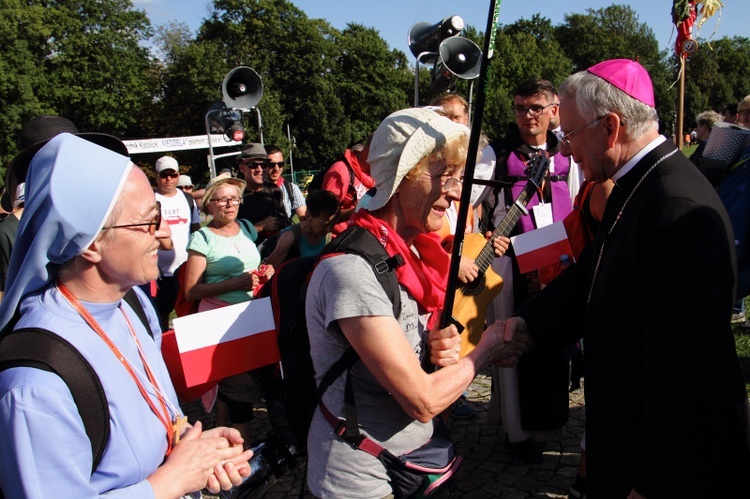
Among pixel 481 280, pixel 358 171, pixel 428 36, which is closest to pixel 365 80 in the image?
pixel 428 36

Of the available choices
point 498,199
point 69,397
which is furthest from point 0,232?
point 498,199

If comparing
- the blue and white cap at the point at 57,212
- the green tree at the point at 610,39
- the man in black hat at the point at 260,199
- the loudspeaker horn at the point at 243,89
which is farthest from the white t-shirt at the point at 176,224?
the green tree at the point at 610,39

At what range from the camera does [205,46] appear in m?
45.8

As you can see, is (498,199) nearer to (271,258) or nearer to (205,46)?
(271,258)

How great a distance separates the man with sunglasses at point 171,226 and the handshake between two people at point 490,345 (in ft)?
11.8

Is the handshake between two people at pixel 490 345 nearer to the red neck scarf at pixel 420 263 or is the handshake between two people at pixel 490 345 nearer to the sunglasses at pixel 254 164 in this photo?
the red neck scarf at pixel 420 263

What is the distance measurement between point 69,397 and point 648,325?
4.91ft

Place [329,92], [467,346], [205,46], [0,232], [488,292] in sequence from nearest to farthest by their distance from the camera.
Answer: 1. [467,346]
2. [488,292]
3. [0,232]
4. [205,46]
5. [329,92]

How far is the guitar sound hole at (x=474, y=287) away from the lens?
2.92 meters

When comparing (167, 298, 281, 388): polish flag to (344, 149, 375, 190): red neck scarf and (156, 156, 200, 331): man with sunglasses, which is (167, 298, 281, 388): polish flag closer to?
(156, 156, 200, 331): man with sunglasses

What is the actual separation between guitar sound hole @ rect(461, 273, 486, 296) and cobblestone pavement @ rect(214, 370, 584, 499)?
3.81 feet

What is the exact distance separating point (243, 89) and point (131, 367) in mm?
10512

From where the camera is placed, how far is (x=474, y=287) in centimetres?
297

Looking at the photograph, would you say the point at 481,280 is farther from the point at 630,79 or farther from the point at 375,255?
the point at 630,79
